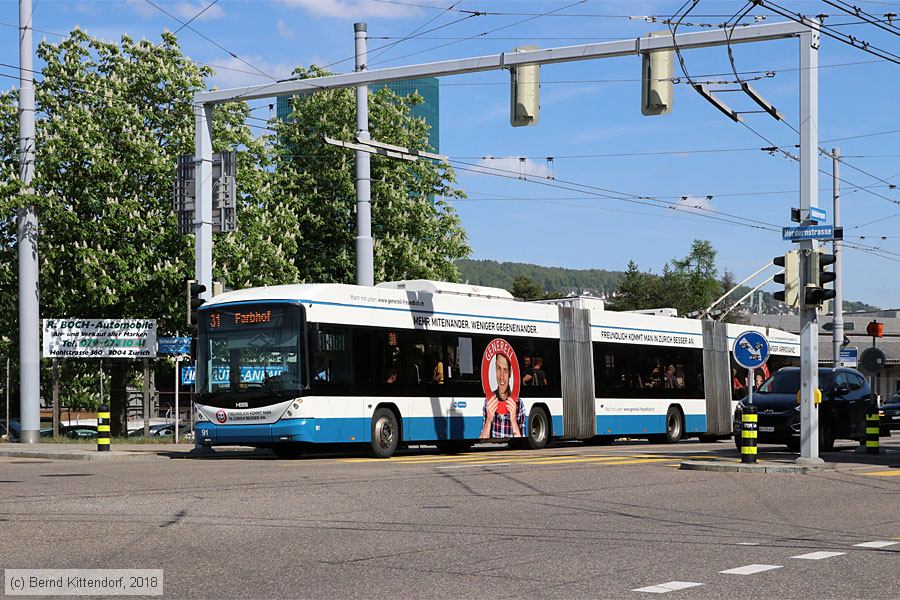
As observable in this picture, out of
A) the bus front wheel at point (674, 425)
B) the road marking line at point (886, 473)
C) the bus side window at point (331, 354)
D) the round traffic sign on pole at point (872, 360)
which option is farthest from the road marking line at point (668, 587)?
the bus front wheel at point (674, 425)

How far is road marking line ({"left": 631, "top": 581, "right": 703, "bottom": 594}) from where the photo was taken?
323 inches

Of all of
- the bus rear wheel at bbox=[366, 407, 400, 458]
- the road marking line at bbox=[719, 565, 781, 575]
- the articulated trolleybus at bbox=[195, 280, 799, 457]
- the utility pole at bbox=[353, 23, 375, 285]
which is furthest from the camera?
the utility pole at bbox=[353, 23, 375, 285]

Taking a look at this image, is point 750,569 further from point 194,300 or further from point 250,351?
point 194,300

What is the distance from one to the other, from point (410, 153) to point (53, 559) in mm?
17408

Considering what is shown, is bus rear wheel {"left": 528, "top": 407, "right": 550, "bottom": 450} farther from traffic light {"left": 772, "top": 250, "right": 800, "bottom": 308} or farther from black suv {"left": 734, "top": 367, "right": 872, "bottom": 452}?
traffic light {"left": 772, "top": 250, "right": 800, "bottom": 308}

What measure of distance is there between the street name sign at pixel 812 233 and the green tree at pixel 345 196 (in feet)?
94.6

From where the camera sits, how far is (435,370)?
25562 mm

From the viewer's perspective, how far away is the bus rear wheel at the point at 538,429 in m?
28.3

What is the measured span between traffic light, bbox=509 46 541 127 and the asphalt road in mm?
5204

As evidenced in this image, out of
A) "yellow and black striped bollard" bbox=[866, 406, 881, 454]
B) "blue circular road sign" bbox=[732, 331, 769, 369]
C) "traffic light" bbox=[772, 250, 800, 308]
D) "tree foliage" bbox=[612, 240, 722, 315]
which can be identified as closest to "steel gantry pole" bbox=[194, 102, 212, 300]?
"blue circular road sign" bbox=[732, 331, 769, 369]

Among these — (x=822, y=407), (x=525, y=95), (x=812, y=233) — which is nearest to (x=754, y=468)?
(x=812, y=233)

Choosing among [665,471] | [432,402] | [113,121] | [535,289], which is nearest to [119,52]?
[113,121]

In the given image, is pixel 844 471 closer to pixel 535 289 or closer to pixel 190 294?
pixel 190 294

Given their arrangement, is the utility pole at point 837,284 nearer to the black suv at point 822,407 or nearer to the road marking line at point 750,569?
the black suv at point 822,407
